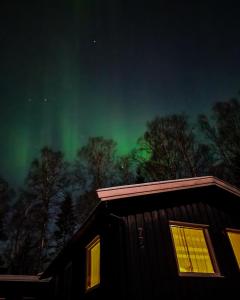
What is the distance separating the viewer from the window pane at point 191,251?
7531mm

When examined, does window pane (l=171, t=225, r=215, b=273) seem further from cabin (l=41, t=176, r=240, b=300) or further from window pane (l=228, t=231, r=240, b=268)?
window pane (l=228, t=231, r=240, b=268)

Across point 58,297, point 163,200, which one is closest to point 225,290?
point 163,200

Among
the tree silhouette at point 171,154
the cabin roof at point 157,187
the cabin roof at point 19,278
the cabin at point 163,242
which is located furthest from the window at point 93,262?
the tree silhouette at point 171,154

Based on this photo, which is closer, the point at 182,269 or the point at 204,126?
the point at 182,269

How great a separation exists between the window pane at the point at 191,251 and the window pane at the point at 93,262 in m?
2.68

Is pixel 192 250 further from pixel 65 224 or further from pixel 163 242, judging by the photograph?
pixel 65 224

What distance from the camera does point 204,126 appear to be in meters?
23.3

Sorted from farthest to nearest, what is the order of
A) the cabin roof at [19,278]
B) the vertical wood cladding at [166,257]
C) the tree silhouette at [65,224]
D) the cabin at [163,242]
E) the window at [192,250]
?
the tree silhouette at [65,224], the cabin roof at [19,278], the window at [192,250], the cabin at [163,242], the vertical wood cladding at [166,257]

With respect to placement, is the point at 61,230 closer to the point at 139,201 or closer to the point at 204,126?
the point at 204,126

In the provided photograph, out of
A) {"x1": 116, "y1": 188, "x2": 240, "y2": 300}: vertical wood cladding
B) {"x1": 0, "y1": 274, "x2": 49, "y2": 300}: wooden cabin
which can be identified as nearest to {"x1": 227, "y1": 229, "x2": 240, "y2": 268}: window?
{"x1": 116, "y1": 188, "x2": 240, "y2": 300}: vertical wood cladding

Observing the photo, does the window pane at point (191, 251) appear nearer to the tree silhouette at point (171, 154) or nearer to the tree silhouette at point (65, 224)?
the tree silhouette at point (171, 154)

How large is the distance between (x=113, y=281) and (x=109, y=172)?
1854 cm

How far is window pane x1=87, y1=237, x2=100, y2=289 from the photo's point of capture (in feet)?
28.0

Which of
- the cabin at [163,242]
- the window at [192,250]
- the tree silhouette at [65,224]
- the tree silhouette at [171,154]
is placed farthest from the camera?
the tree silhouette at [65,224]
